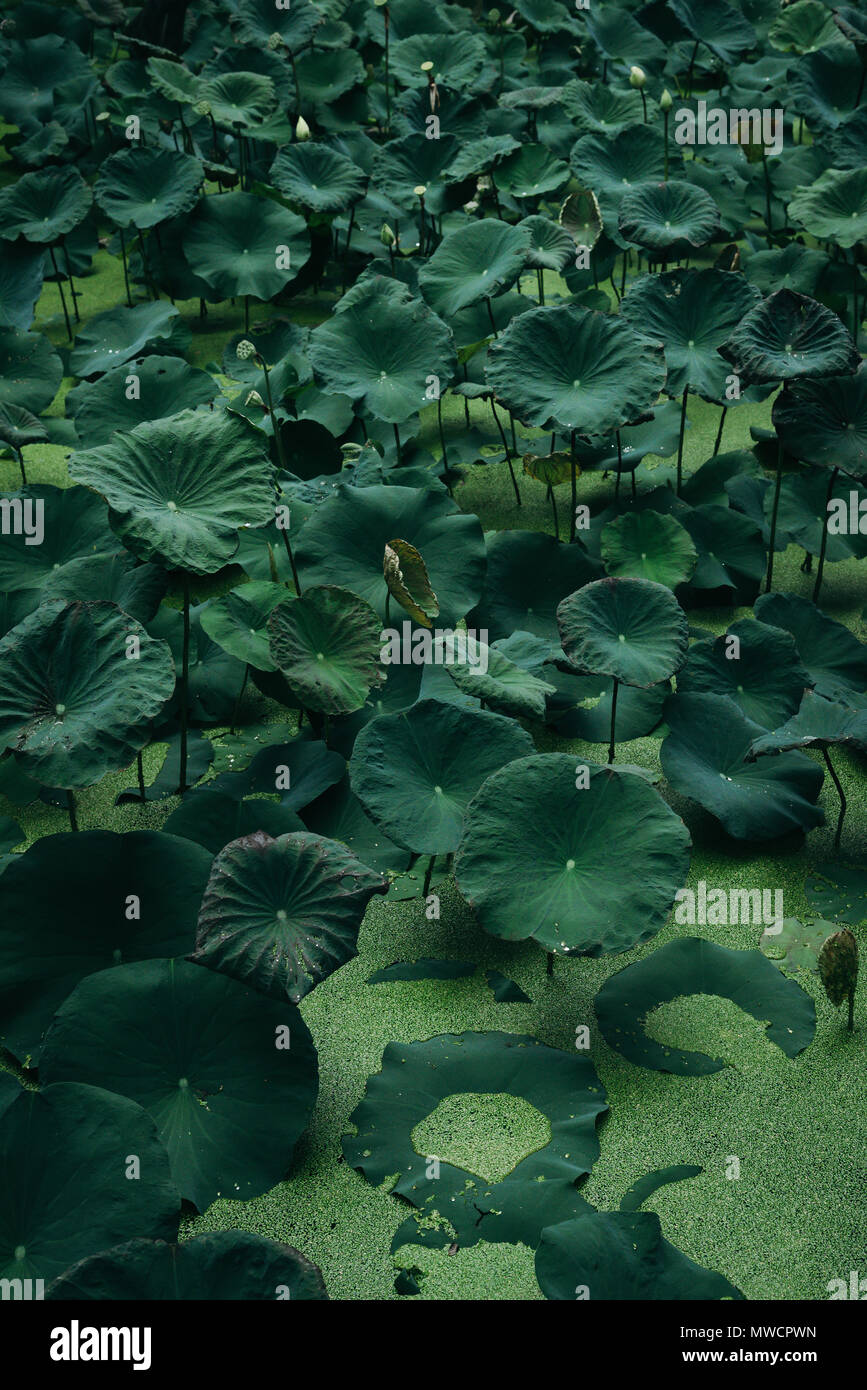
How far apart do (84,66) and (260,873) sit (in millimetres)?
4713

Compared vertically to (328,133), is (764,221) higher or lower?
lower

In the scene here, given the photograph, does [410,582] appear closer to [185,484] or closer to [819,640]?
[185,484]

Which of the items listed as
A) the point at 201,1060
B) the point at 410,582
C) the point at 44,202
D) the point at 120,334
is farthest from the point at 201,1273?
the point at 44,202

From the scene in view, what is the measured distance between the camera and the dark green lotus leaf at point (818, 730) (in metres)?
2.41

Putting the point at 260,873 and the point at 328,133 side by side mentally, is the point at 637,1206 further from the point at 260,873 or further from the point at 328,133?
the point at 328,133

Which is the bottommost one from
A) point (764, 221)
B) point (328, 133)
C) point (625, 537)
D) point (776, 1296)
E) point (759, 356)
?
point (776, 1296)

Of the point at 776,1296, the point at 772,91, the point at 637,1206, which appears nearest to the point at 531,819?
the point at 637,1206

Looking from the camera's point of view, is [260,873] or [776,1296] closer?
[776,1296]

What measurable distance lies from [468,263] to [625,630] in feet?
5.47

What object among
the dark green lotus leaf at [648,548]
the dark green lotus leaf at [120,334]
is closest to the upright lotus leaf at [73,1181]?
the dark green lotus leaf at [648,548]

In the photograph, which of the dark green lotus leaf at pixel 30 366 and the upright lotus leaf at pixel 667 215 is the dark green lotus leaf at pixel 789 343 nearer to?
the upright lotus leaf at pixel 667 215

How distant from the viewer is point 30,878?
2.23m

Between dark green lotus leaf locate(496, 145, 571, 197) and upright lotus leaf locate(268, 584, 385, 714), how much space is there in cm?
235

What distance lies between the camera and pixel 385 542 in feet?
9.91
